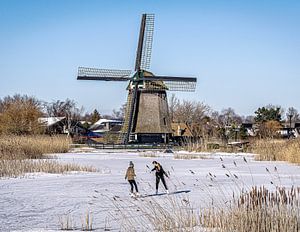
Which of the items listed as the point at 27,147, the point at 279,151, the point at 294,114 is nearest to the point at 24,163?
the point at 27,147

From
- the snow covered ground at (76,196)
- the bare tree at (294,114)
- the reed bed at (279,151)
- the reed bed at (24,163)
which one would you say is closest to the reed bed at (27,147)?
the reed bed at (24,163)

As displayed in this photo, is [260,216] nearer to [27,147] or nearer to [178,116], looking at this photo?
[27,147]

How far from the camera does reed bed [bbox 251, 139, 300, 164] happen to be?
2278 cm

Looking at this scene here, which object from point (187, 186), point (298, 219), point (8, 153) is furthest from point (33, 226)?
point (8, 153)

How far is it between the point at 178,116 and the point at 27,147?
5004 centimetres

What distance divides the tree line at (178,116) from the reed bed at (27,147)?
31.0 ft

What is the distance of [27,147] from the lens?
24109mm

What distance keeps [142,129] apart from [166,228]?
35.2m

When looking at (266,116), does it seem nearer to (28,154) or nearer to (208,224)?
(28,154)

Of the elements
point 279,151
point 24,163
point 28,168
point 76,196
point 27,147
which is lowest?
point 76,196

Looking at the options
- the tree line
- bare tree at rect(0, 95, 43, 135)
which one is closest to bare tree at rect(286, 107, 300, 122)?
the tree line

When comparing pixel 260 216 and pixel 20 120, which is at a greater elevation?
pixel 20 120

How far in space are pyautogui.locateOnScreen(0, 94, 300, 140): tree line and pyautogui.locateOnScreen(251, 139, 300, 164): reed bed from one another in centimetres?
606

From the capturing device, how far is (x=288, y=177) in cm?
1505
